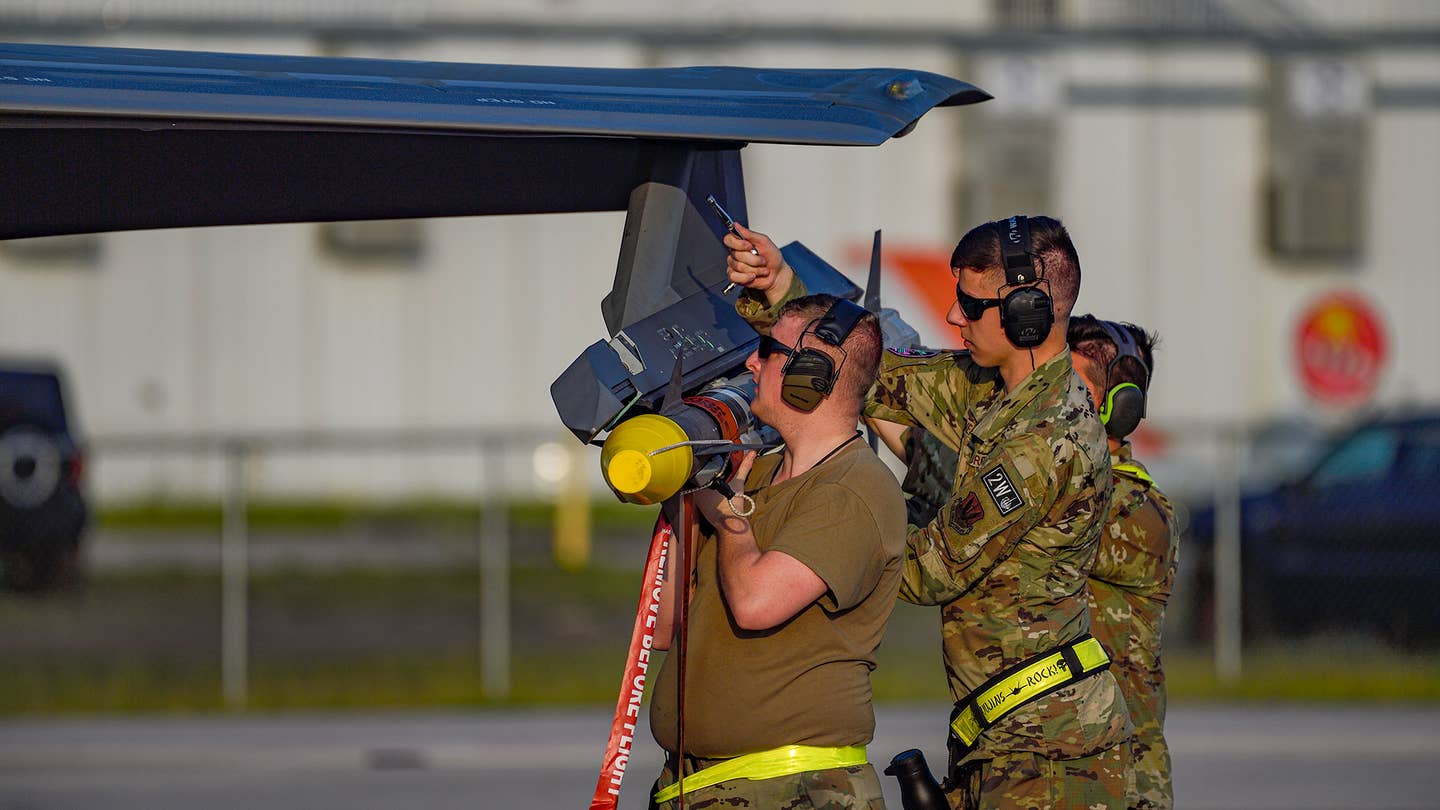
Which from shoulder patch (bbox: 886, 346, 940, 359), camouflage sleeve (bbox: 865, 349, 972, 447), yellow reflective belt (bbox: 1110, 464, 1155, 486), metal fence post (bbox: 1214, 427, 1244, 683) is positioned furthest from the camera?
metal fence post (bbox: 1214, 427, 1244, 683)

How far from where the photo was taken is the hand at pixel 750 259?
4086 millimetres

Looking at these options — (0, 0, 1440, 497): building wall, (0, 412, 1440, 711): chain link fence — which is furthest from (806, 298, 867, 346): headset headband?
(0, 0, 1440, 497): building wall

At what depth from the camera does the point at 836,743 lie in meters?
3.89

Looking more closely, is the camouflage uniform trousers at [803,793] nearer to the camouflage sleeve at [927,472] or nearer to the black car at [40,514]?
the camouflage sleeve at [927,472]

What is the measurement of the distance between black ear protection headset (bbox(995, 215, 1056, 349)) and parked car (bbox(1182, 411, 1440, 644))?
942 centimetres

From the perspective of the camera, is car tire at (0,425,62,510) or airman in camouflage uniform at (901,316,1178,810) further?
car tire at (0,425,62,510)

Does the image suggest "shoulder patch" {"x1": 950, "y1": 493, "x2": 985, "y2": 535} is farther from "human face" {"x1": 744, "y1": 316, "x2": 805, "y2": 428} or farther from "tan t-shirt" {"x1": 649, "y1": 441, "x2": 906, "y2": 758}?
"human face" {"x1": 744, "y1": 316, "x2": 805, "y2": 428}

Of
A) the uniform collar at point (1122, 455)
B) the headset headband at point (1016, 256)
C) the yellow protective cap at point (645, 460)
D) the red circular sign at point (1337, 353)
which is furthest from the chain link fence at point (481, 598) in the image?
the yellow protective cap at point (645, 460)

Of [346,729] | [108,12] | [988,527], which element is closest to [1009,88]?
[108,12]

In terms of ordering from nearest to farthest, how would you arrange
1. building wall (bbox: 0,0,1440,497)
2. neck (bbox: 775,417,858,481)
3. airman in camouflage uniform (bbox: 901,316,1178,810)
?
1. neck (bbox: 775,417,858,481)
2. airman in camouflage uniform (bbox: 901,316,1178,810)
3. building wall (bbox: 0,0,1440,497)

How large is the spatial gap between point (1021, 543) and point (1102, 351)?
0.92 meters

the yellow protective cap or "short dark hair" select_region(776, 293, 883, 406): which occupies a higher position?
"short dark hair" select_region(776, 293, 883, 406)

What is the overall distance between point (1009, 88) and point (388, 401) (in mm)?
9194

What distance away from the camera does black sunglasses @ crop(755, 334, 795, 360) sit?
389 centimetres
